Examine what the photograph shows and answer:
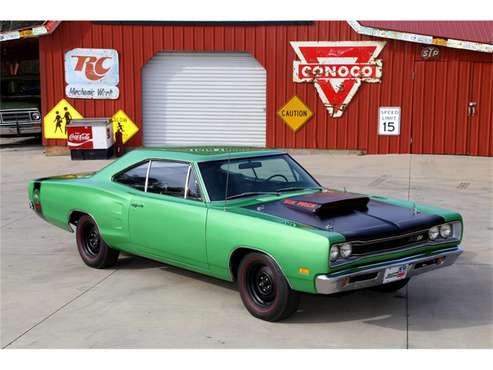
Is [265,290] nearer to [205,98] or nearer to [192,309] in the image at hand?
[192,309]

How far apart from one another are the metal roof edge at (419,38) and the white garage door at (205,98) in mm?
2926

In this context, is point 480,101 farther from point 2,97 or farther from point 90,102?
point 2,97

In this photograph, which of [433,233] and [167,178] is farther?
[167,178]

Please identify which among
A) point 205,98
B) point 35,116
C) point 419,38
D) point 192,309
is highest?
→ point 419,38

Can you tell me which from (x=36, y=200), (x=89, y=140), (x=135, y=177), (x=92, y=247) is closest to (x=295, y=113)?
(x=89, y=140)

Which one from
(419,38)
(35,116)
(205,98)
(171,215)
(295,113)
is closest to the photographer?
(171,215)

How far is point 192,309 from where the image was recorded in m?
5.78

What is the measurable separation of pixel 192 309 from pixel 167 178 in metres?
1.39

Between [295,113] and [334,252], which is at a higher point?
[295,113]

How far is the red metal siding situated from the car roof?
1103 cm

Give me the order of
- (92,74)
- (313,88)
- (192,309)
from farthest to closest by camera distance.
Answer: (92,74) → (313,88) → (192,309)

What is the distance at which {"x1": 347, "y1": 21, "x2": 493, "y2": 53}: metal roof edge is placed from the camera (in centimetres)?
1585

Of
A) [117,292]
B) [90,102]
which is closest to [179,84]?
[90,102]

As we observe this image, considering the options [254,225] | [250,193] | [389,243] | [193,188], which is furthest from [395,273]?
[193,188]
